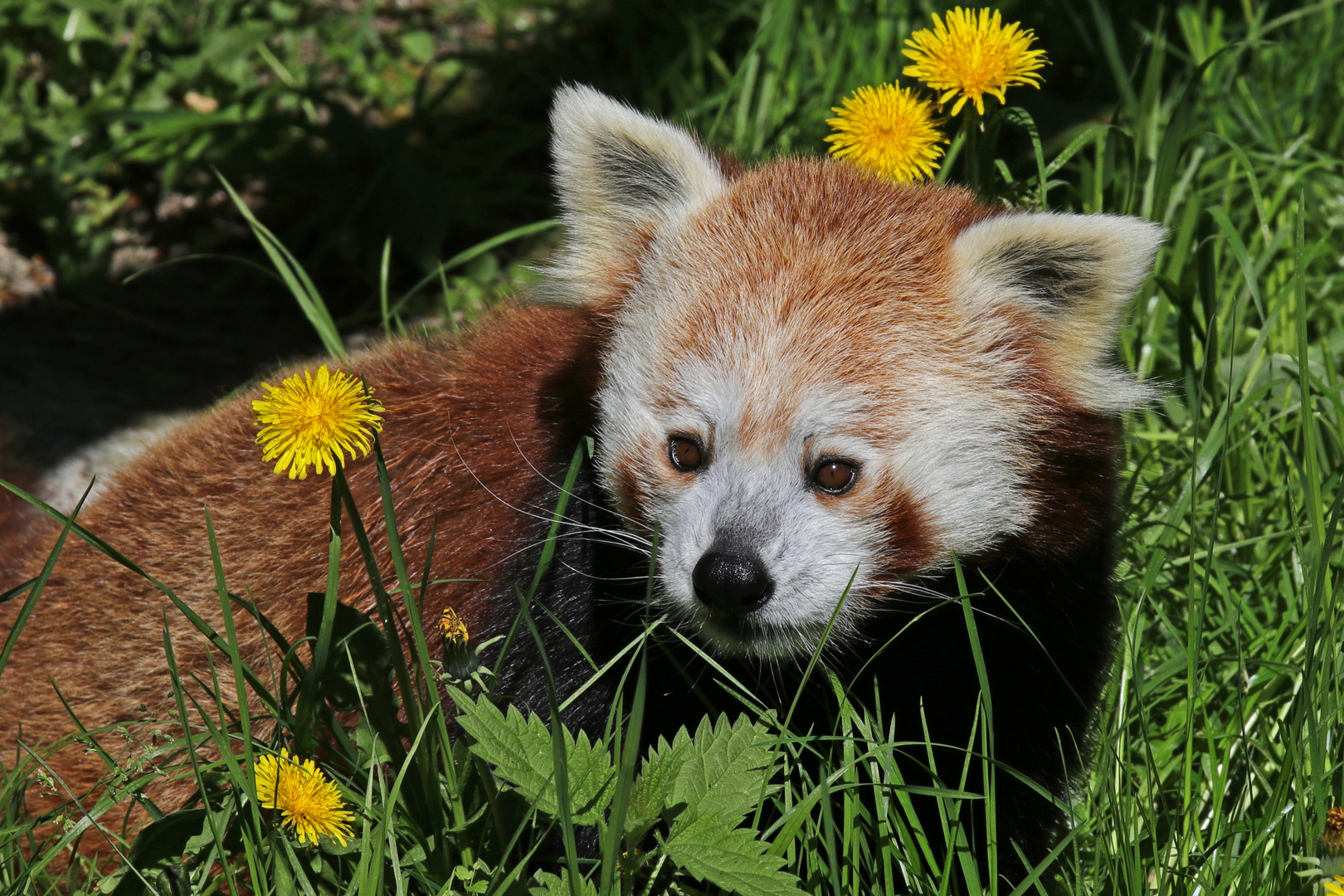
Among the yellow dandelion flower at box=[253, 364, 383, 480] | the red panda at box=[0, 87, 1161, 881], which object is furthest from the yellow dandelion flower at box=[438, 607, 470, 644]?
the yellow dandelion flower at box=[253, 364, 383, 480]

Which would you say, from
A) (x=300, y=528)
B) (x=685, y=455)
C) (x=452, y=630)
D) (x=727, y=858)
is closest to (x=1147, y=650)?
(x=685, y=455)

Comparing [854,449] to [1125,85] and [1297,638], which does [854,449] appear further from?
[1125,85]

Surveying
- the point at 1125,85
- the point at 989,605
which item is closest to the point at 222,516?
the point at 989,605

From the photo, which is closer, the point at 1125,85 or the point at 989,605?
the point at 989,605

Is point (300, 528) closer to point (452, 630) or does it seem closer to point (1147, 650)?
point (452, 630)

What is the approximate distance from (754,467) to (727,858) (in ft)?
2.35

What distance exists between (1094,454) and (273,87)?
4.25 m

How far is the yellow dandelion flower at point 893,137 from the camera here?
291 cm

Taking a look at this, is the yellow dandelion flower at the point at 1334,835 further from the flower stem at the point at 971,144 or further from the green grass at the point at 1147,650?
the flower stem at the point at 971,144

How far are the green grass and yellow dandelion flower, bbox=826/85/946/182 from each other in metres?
0.23

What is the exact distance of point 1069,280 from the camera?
243 centimetres

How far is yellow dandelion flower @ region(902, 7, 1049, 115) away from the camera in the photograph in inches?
110

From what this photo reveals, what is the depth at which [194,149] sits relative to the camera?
17.4 feet

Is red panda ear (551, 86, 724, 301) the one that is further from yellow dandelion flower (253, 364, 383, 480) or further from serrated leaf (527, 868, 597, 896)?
serrated leaf (527, 868, 597, 896)
